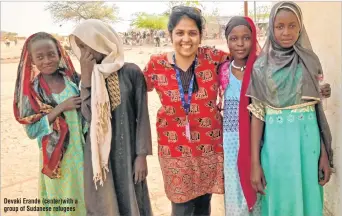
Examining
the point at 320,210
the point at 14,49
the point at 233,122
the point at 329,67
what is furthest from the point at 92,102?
the point at 14,49

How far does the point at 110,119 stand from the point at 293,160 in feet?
3.96

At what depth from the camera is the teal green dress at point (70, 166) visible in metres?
2.57

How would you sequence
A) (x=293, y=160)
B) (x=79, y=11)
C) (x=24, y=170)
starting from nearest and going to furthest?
(x=293, y=160)
(x=24, y=170)
(x=79, y=11)

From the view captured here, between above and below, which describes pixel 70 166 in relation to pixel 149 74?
below

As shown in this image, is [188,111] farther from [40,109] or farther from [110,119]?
[40,109]

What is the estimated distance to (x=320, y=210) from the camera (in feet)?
7.98

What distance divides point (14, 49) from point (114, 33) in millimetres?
20970

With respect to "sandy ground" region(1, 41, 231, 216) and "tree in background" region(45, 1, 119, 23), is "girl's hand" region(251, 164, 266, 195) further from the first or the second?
"tree in background" region(45, 1, 119, 23)

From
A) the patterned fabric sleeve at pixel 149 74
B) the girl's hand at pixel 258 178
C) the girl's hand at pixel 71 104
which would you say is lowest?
the girl's hand at pixel 258 178

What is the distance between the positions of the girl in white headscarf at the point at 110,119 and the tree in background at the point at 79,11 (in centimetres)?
852

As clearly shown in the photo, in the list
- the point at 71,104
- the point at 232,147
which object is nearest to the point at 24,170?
the point at 71,104

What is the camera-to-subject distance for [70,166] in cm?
262

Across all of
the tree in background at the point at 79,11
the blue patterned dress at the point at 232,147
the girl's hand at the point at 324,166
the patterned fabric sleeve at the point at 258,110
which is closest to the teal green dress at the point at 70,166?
the blue patterned dress at the point at 232,147

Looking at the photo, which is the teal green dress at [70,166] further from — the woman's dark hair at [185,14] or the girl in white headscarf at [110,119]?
the woman's dark hair at [185,14]
